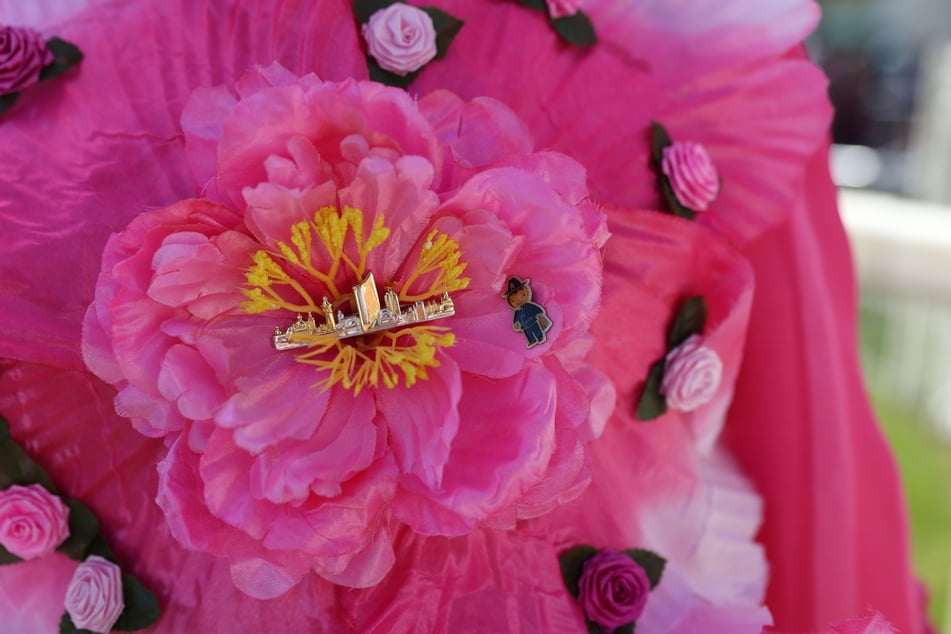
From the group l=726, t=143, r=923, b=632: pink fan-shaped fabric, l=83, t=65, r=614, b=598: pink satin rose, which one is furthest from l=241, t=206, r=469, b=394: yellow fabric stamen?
l=726, t=143, r=923, b=632: pink fan-shaped fabric

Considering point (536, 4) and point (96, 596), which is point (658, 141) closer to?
point (536, 4)

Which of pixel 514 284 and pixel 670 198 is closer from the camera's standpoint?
pixel 514 284

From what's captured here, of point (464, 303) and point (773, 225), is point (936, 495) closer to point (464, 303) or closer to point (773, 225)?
point (773, 225)

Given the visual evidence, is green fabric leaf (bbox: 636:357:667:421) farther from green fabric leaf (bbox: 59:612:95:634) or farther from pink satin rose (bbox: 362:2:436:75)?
green fabric leaf (bbox: 59:612:95:634)

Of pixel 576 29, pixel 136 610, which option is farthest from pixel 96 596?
pixel 576 29

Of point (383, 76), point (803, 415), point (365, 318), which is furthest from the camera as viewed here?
point (803, 415)

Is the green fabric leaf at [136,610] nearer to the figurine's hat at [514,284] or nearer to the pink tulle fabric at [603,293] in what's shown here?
the pink tulle fabric at [603,293]
